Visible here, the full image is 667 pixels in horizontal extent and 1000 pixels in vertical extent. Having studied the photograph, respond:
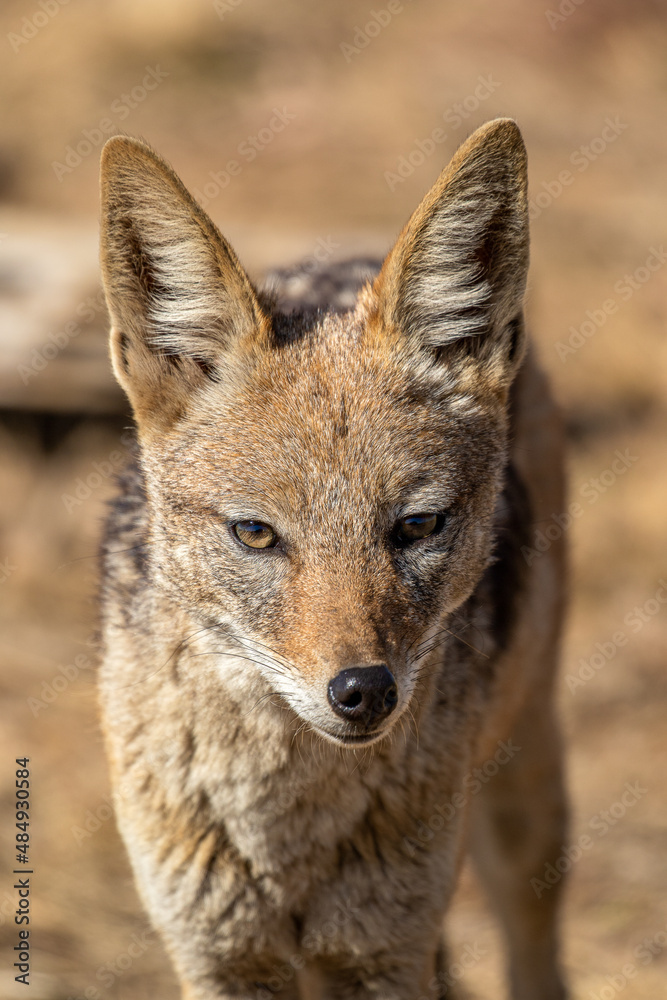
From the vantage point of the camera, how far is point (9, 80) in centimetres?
1502

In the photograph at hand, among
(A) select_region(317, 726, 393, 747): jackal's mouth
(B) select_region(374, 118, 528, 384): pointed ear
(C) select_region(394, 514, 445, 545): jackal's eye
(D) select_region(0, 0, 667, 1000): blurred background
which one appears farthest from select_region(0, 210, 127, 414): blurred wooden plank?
(A) select_region(317, 726, 393, 747): jackal's mouth

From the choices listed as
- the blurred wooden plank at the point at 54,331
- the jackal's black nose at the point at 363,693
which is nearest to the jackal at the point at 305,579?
the jackal's black nose at the point at 363,693

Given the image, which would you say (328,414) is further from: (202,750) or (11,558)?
(11,558)

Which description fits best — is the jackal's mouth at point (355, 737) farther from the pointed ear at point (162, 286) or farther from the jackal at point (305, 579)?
the pointed ear at point (162, 286)

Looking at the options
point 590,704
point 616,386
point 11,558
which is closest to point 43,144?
point 11,558

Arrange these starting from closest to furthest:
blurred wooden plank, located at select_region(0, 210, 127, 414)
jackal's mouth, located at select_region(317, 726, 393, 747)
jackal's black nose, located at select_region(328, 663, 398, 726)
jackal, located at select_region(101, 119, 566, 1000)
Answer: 1. jackal's black nose, located at select_region(328, 663, 398, 726)
2. jackal's mouth, located at select_region(317, 726, 393, 747)
3. jackal, located at select_region(101, 119, 566, 1000)
4. blurred wooden plank, located at select_region(0, 210, 127, 414)

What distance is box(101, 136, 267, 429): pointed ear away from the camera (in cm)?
352

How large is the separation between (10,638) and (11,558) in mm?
956

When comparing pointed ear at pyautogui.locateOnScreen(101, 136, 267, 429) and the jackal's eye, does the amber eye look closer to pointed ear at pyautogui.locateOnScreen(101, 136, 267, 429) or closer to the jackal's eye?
the jackal's eye

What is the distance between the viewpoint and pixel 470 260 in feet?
12.7

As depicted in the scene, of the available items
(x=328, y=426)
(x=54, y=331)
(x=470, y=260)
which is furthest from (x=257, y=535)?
(x=54, y=331)

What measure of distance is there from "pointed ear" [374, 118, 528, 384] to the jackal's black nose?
48.8 inches

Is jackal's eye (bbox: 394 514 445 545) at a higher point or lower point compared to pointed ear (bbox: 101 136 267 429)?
lower

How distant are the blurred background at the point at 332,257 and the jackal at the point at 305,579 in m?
1.25
